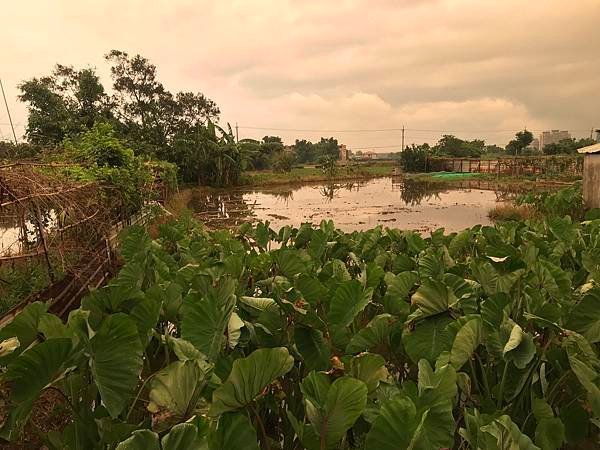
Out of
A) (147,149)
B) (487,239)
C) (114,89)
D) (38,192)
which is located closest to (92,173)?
(38,192)

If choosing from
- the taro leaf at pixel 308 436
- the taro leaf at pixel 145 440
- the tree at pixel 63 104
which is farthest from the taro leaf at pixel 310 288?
the tree at pixel 63 104

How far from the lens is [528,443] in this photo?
4.35ft

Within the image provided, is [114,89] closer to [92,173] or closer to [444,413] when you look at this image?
[92,173]

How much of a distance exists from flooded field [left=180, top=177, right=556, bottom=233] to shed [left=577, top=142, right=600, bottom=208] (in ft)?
8.63

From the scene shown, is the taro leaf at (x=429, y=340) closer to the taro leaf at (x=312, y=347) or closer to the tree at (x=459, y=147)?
the taro leaf at (x=312, y=347)

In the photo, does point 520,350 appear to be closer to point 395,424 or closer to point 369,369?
point 369,369

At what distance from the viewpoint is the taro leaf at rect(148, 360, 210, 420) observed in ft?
4.81

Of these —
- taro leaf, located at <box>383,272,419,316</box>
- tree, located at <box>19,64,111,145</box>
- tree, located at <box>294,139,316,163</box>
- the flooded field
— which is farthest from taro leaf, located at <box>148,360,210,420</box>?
tree, located at <box>294,139,316,163</box>

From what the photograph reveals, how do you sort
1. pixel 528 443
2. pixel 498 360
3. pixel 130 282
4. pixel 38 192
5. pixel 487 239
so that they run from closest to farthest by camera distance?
1. pixel 528 443
2. pixel 498 360
3. pixel 130 282
4. pixel 38 192
5. pixel 487 239

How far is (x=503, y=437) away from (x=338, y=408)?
0.48 metres

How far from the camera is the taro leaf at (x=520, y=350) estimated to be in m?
1.91

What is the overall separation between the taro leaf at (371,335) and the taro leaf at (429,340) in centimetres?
12

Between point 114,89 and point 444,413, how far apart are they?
2466 cm

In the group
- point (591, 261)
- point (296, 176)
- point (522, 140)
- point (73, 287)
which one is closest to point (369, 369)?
point (591, 261)
